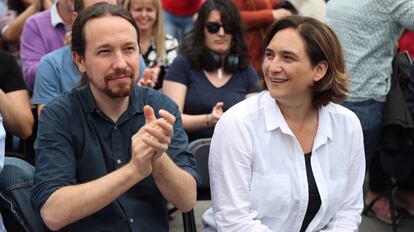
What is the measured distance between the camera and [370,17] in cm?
344

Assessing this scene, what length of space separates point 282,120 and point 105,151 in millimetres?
689

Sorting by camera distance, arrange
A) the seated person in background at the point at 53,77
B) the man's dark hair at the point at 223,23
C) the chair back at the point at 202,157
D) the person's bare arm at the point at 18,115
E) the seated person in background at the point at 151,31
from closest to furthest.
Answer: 1. the chair back at the point at 202,157
2. the person's bare arm at the point at 18,115
3. the seated person in background at the point at 53,77
4. the man's dark hair at the point at 223,23
5. the seated person in background at the point at 151,31

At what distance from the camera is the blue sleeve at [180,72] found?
382 cm

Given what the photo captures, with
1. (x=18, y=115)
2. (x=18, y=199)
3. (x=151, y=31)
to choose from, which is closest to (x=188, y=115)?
(x=151, y=31)

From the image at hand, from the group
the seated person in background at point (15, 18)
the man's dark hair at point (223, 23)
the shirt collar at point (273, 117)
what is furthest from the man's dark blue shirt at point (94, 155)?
the seated person in background at point (15, 18)

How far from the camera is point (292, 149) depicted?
2.43 metres

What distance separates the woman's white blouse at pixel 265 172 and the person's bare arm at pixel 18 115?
1050 mm

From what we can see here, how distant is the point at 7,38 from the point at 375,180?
273cm

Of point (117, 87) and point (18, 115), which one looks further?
point (18, 115)

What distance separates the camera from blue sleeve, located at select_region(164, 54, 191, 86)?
382cm

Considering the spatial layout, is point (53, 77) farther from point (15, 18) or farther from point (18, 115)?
point (15, 18)

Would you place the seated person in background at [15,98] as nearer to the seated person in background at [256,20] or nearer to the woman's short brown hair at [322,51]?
the woman's short brown hair at [322,51]

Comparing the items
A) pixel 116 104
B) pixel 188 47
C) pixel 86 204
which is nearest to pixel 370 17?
pixel 188 47

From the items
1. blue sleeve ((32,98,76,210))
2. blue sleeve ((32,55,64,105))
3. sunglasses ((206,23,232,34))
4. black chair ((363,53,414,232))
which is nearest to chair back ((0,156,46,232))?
blue sleeve ((32,98,76,210))
